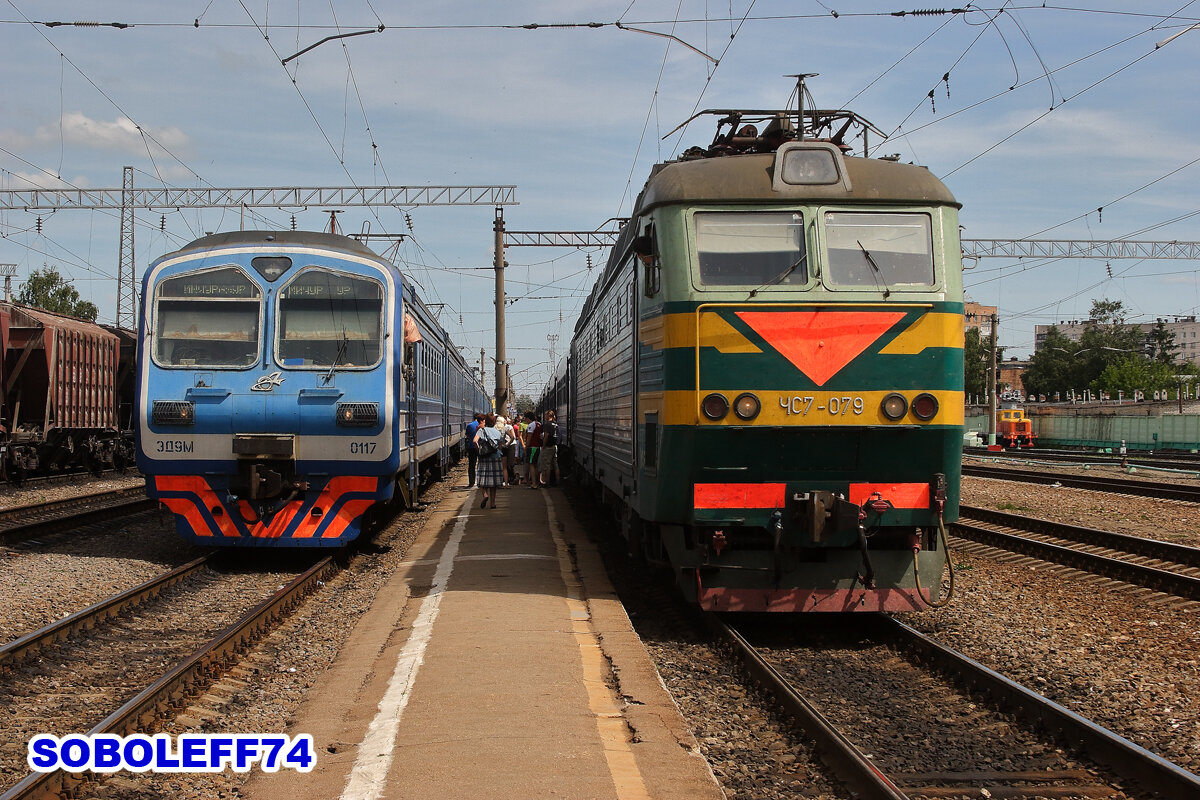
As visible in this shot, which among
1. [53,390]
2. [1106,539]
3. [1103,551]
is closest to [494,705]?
[1103,551]

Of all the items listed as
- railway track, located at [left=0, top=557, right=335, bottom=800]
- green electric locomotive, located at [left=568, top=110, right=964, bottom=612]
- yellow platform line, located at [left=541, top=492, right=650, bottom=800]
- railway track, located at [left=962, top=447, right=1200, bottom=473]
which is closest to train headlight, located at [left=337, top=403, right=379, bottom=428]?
railway track, located at [left=0, top=557, right=335, bottom=800]

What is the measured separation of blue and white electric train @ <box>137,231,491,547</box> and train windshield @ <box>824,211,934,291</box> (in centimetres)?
497

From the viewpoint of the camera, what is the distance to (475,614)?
7707 millimetres

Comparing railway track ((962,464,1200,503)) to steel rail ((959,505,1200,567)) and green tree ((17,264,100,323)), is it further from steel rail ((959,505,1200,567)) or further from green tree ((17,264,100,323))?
green tree ((17,264,100,323))

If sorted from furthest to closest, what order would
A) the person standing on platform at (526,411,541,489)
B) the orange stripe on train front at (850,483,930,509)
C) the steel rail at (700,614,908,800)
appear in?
the person standing on platform at (526,411,541,489) → the orange stripe on train front at (850,483,930,509) → the steel rail at (700,614,908,800)

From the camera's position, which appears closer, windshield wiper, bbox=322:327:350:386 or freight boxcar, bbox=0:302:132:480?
windshield wiper, bbox=322:327:350:386

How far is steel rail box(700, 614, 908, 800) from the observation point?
4.46 metres

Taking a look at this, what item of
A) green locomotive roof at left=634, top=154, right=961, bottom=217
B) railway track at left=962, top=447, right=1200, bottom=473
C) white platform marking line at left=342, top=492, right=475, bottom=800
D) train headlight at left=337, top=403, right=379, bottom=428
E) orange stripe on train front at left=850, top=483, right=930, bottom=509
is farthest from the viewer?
railway track at left=962, top=447, right=1200, bottom=473

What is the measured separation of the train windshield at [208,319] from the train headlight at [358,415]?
1.01 m

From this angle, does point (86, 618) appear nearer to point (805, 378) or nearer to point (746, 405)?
point (746, 405)

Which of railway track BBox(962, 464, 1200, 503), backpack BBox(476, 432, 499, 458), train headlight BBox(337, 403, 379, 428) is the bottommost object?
railway track BBox(962, 464, 1200, 503)

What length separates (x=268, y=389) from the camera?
10.2m

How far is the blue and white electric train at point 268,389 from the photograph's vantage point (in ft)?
33.2

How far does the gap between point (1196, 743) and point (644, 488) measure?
396 cm
